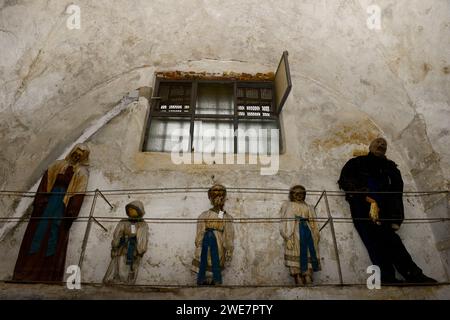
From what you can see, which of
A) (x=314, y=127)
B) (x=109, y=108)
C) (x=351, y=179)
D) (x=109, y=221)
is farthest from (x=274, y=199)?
(x=109, y=108)

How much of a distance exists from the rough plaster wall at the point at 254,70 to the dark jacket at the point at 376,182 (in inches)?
17.8

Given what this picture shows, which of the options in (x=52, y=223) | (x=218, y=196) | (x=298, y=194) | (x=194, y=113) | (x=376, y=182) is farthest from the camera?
(x=194, y=113)

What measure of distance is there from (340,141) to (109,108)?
13.6 ft

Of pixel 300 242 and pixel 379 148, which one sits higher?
pixel 379 148

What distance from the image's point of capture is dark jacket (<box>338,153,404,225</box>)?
504 centimetres

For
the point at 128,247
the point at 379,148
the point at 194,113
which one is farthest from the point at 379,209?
the point at 194,113

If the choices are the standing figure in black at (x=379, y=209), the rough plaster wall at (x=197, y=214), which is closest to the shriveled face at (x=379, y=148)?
the standing figure in black at (x=379, y=209)

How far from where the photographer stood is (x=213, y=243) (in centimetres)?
462

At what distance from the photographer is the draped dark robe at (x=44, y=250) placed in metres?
4.57

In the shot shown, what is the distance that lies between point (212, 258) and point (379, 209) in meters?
2.41

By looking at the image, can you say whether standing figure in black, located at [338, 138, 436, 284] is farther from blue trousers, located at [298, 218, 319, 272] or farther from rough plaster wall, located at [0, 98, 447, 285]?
blue trousers, located at [298, 218, 319, 272]

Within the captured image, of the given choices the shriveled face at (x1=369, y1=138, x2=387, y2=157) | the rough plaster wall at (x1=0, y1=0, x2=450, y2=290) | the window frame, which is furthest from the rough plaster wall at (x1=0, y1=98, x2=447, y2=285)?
the shriveled face at (x1=369, y1=138, x2=387, y2=157)

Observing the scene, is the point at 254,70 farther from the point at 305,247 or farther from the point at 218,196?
the point at 305,247

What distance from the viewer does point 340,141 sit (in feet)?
20.4
